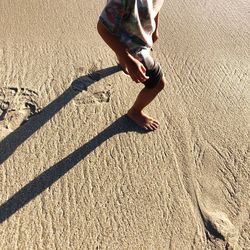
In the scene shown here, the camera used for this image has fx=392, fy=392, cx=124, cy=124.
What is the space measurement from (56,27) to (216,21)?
135 cm

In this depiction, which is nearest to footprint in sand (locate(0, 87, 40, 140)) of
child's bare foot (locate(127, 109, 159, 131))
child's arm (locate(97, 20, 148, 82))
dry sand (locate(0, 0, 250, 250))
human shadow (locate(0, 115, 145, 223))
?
dry sand (locate(0, 0, 250, 250))

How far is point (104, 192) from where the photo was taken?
2.18 m

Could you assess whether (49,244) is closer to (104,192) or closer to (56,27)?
(104,192)

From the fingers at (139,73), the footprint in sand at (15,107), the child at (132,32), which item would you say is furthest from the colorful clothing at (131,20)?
the footprint in sand at (15,107)

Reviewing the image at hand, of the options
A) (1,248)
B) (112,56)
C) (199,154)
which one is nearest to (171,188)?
(199,154)

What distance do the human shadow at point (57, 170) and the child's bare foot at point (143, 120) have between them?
32 mm

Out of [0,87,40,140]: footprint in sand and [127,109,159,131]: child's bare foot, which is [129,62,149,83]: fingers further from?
[0,87,40,140]: footprint in sand

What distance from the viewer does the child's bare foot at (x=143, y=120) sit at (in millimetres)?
2492

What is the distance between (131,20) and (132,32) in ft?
0.26

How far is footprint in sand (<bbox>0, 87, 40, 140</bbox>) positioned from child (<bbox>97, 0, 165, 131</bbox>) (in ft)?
2.65

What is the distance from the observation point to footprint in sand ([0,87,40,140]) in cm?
244

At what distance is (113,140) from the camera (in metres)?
2.43

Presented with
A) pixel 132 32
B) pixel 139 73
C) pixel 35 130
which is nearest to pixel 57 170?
pixel 35 130

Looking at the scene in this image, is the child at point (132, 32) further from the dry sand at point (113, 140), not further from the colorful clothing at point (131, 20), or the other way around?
the dry sand at point (113, 140)
